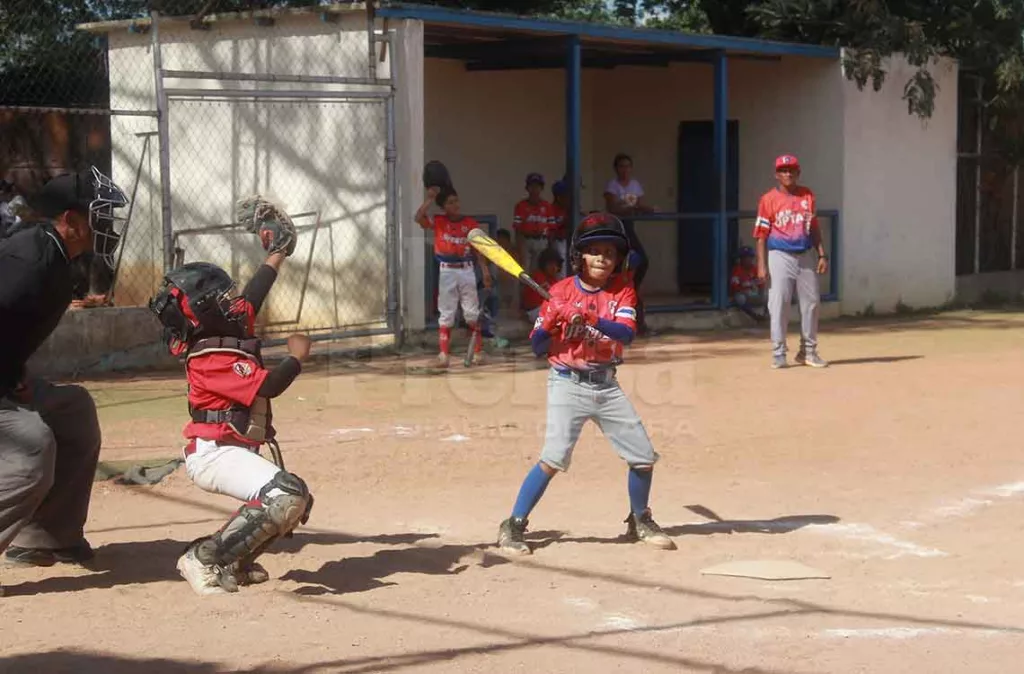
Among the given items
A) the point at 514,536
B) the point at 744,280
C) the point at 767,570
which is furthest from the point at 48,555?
the point at 744,280

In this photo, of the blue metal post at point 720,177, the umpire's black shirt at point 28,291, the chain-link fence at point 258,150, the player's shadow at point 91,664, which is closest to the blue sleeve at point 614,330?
the umpire's black shirt at point 28,291

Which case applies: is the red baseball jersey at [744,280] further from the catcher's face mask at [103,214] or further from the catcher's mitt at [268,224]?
the catcher's face mask at [103,214]

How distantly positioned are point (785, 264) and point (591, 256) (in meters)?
6.34

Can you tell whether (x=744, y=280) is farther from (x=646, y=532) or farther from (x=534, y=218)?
(x=646, y=532)

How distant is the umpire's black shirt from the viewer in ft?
18.4

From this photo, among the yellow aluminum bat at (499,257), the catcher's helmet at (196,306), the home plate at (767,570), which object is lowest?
the home plate at (767,570)

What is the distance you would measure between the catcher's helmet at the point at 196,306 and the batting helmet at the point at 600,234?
1602 millimetres

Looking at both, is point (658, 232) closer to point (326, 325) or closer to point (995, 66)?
point (995, 66)

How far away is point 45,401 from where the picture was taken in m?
6.05

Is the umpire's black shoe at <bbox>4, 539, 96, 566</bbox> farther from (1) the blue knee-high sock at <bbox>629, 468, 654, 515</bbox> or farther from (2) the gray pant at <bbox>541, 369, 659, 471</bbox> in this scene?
(1) the blue knee-high sock at <bbox>629, 468, 654, 515</bbox>

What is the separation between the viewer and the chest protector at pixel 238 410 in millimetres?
5891

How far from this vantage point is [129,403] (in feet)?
36.1

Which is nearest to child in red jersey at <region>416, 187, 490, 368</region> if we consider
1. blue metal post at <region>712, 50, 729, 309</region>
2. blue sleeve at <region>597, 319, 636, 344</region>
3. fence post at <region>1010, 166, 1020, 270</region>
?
blue metal post at <region>712, 50, 729, 309</region>

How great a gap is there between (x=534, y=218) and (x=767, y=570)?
9.64 metres
